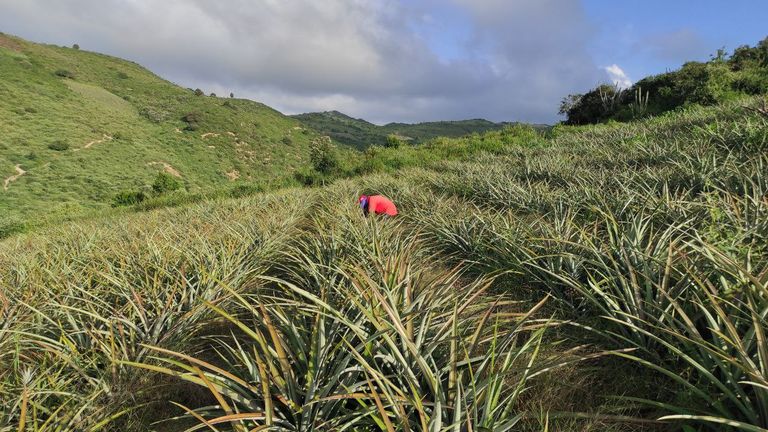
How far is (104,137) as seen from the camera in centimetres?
4159

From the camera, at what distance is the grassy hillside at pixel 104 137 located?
3028 cm

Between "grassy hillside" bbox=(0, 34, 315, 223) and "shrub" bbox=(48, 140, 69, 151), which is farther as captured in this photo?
"shrub" bbox=(48, 140, 69, 151)

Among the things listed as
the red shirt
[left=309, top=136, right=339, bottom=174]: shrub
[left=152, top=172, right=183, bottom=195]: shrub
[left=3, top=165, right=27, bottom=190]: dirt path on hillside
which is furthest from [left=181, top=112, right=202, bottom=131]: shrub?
the red shirt

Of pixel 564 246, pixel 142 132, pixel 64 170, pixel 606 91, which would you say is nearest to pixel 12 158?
pixel 64 170

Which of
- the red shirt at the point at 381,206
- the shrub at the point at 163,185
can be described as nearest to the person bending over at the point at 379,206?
the red shirt at the point at 381,206

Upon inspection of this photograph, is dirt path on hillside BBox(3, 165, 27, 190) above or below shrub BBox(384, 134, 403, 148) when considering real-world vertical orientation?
below

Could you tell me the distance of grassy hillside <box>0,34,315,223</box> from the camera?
30.3 metres

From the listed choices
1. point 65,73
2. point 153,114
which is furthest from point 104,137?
point 65,73

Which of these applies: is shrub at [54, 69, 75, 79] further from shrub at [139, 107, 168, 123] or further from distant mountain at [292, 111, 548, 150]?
distant mountain at [292, 111, 548, 150]

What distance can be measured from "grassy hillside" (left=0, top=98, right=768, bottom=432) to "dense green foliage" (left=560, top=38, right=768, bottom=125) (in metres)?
16.9

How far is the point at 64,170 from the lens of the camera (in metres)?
32.5

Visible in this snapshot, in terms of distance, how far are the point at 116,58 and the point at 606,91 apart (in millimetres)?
114415

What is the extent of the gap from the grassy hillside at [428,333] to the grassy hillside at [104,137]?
22.8m

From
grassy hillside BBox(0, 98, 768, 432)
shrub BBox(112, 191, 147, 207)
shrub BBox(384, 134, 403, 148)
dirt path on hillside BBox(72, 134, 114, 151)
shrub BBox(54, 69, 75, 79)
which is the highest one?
shrub BBox(54, 69, 75, 79)
